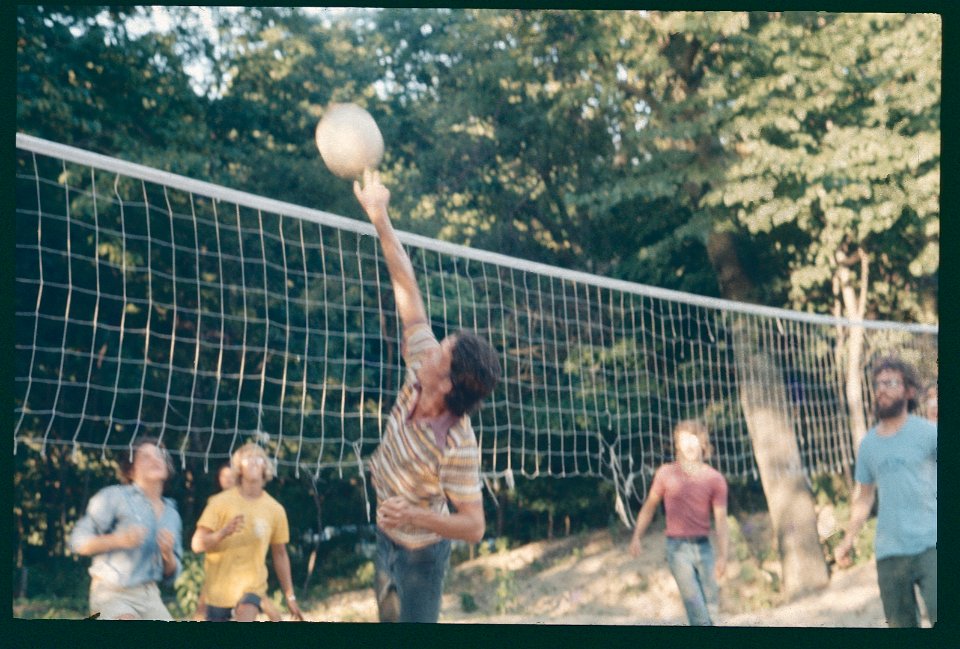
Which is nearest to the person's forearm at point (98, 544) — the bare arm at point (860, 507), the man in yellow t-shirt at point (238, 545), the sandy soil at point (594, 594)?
the man in yellow t-shirt at point (238, 545)

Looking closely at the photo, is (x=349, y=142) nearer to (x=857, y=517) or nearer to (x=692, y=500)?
(x=692, y=500)

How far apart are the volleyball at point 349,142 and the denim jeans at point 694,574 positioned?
6.99 ft

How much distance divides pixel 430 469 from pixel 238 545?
5.09ft

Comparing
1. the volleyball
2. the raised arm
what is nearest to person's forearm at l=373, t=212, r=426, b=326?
the raised arm

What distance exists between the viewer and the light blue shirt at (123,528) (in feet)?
12.0

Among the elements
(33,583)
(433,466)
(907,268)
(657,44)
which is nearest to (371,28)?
(657,44)

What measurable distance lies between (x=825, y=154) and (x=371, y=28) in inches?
160

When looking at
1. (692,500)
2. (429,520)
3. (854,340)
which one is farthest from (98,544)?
(854,340)

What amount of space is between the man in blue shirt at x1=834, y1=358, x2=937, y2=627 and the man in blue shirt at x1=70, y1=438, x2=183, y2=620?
96.0 inches

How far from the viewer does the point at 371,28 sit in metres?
9.05

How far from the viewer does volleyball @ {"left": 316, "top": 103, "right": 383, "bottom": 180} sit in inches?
162

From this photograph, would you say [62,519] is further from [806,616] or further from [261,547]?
[806,616]

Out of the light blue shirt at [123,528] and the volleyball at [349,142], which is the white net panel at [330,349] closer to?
the volleyball at [349,142]

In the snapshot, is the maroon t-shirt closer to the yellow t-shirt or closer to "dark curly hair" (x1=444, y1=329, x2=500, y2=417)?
the yellow t-shirt
